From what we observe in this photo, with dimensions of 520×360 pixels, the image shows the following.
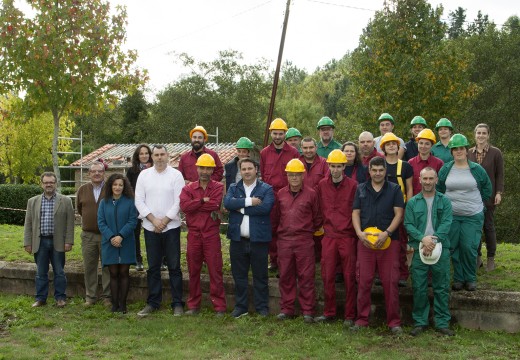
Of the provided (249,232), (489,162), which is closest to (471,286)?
(489,162)

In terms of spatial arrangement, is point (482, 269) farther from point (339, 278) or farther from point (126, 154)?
point (126, 154)

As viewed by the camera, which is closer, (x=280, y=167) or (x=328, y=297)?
(x=328, y=297)

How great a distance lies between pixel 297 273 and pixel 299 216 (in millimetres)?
734

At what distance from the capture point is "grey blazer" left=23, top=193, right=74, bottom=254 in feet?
28.0

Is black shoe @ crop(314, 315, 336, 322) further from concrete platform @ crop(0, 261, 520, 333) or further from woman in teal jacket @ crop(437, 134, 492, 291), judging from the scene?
woman in teal jacket @ crop(437, 134, 492, 291)

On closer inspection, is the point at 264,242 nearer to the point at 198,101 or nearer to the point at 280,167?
the point at 280,167

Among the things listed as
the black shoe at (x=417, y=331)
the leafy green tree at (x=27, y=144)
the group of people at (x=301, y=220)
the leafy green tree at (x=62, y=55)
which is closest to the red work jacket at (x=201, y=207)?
the group of people at (x=301, y=220)

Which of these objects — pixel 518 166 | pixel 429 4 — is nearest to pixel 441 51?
pixel 429 4

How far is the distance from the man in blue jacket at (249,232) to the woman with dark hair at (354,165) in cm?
104

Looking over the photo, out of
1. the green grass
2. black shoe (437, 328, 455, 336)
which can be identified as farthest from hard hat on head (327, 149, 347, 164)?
black shoe (437, 328, 455, 336)

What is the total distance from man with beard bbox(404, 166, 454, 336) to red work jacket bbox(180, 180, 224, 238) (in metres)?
2.37

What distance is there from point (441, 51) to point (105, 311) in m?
15.0

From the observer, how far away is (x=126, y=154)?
30578mm

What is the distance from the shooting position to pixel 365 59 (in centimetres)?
2086
